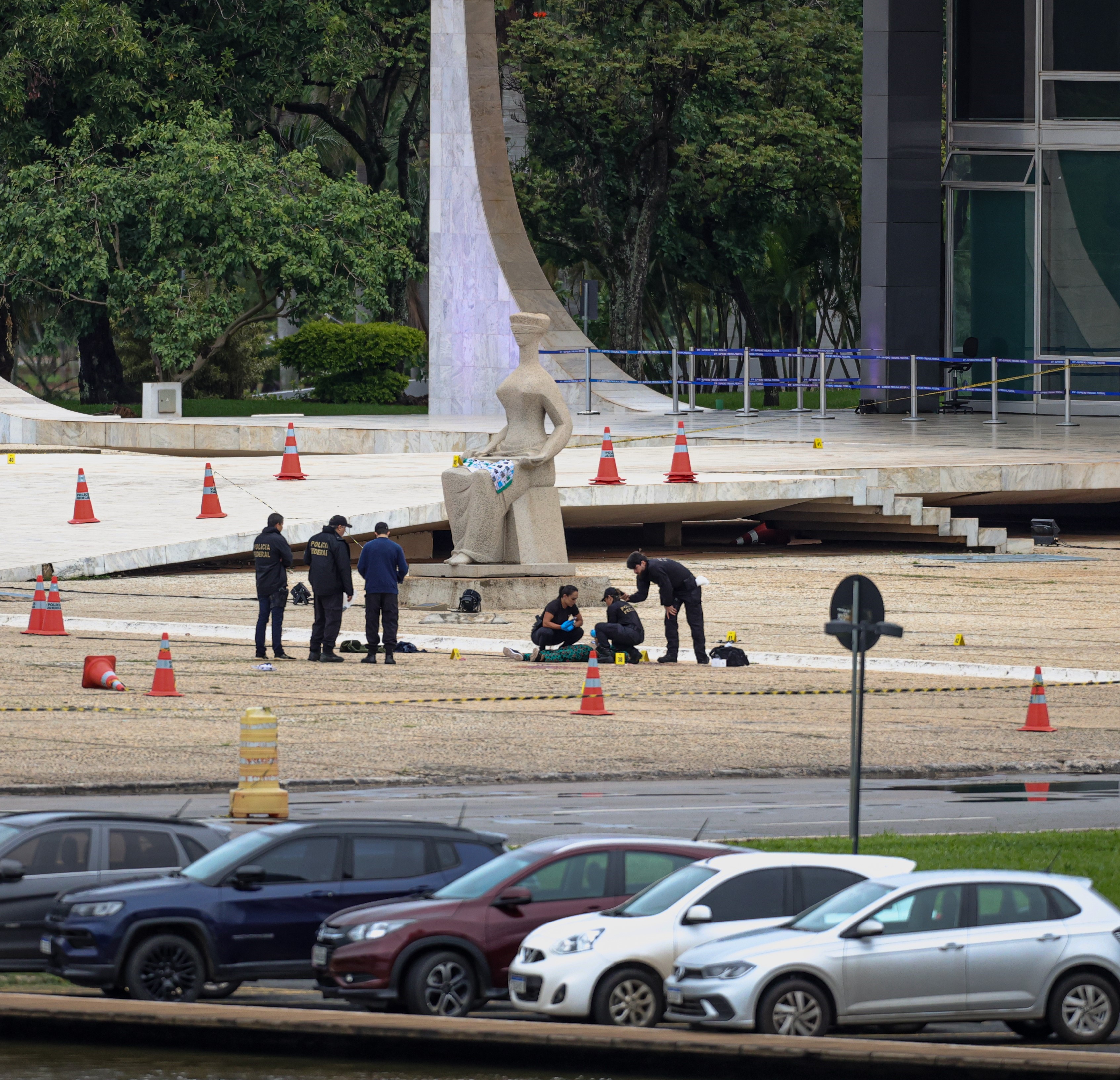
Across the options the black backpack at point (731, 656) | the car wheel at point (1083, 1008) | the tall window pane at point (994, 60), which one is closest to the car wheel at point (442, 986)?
the car wheel at point (1083, 1008)

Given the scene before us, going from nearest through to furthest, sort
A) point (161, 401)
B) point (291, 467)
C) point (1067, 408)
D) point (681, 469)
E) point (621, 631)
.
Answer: point (621, 631) → point (681, 469) → point (291, 467) → point (1067, 408) → point (161, 401)

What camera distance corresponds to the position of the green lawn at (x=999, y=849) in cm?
1303

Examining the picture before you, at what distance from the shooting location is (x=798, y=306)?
70.4 meters

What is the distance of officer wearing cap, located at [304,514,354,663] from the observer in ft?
65.7

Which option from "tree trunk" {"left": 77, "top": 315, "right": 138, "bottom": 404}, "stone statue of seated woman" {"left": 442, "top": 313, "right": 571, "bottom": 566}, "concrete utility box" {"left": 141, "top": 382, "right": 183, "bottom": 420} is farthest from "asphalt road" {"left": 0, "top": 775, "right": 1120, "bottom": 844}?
"tree trunk" {"left": 77, "top": 315, "right": 138, "bottom": 404}

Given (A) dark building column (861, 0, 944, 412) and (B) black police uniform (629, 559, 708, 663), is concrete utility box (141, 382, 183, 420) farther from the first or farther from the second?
(B) black police uniform (629, 559, 708, 663)

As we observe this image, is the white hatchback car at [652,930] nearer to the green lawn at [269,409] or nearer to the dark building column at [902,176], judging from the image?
the dark building column at [902,176]

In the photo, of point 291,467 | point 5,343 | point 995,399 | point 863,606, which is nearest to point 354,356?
point 5,343

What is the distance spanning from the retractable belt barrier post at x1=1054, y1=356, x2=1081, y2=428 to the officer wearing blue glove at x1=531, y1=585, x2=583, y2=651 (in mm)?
17038

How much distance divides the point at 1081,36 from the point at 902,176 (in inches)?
170

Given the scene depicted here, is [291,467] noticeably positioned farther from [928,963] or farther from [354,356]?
[354,356]

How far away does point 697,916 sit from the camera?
10.6 meters

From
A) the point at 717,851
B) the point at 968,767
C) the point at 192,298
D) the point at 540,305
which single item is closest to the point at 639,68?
the point at 540,305

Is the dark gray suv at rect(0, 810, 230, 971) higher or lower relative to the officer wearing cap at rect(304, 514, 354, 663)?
lower
